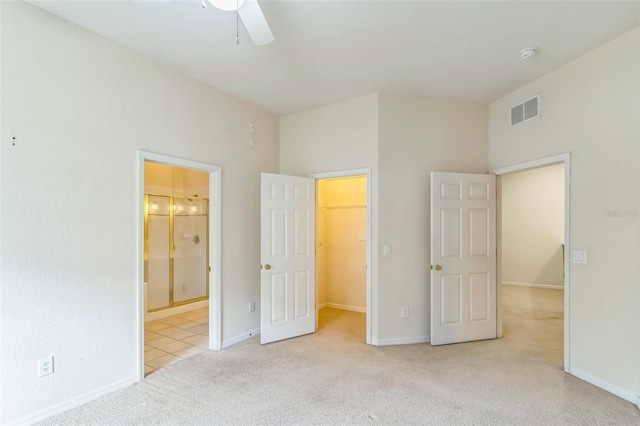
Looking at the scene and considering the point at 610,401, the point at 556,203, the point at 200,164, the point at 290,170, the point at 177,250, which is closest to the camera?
the point at 610,401

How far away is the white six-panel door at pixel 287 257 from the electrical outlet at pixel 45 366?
6.20 ft

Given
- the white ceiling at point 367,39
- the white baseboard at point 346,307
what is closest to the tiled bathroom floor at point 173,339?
the white baseboard at point 346,307

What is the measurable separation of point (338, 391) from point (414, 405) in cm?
59

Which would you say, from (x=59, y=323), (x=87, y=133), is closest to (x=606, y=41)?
(x=87, y=133)

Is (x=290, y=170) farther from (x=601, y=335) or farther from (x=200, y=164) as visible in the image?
(x=601, y=335)

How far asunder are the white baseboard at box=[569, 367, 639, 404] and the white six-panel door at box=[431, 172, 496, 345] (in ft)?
3.29

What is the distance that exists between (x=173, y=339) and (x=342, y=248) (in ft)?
8.86

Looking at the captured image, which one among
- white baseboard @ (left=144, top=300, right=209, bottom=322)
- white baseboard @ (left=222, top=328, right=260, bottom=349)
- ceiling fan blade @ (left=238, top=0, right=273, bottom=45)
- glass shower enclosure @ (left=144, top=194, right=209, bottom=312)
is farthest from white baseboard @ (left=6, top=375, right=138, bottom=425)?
ceiling fan blade @ (left=238, top=0, right=273, bottom=45)

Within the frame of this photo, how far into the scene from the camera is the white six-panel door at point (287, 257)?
12.4 ft

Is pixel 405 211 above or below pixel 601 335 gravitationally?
above

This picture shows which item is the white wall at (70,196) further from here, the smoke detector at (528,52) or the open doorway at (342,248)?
the smoke detector at (528,52)

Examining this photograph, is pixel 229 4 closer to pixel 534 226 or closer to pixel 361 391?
pixel 361 391

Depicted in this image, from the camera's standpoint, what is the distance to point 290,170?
4.45 meters

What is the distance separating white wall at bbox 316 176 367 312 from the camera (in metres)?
5.11
